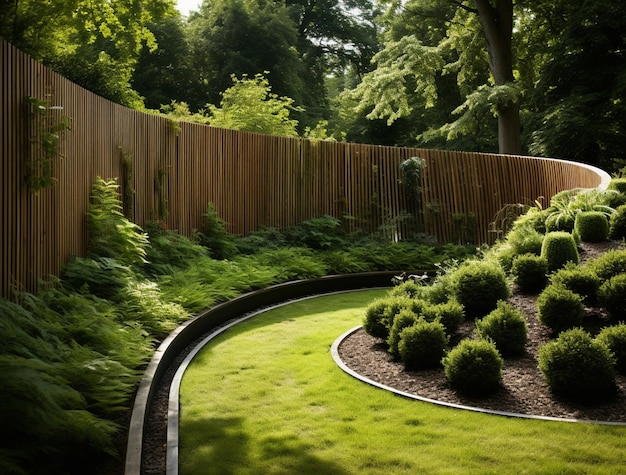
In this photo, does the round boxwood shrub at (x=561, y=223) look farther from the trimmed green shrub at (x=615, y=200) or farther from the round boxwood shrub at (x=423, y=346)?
the round boxwood shrub at (x=423, y=346)

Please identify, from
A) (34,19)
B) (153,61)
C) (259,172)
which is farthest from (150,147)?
(153,61)

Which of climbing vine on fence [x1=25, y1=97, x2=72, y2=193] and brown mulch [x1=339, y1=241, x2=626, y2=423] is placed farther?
climbing vine on fence [x1=25, y1=97, x2=72, y2=193]

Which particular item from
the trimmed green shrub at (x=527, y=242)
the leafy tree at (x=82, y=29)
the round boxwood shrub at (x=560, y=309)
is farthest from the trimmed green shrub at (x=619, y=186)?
the leafy tree at (x=82, y=29)

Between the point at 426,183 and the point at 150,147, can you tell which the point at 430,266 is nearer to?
the point at 426,183

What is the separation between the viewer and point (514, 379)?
571 centimetres

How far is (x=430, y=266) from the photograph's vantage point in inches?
494

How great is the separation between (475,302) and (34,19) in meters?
11.4

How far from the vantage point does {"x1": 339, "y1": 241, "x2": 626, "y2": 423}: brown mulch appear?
16.8ft

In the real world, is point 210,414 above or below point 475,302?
below

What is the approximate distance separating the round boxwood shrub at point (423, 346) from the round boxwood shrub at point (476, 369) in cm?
51

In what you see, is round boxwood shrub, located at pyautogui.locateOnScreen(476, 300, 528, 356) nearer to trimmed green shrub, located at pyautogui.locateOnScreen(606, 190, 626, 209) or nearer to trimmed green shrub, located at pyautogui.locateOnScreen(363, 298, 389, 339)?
trimmed green shrub, located at pyautogui.locateOnScreen(363, 298, 389, 339)

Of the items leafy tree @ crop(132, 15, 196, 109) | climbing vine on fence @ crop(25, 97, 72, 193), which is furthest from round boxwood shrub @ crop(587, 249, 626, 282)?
leafy tree @ crop(132, 15, 196, 109)

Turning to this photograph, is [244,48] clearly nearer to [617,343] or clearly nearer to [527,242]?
[527,242]

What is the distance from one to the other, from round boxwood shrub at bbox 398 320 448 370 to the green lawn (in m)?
0.56
